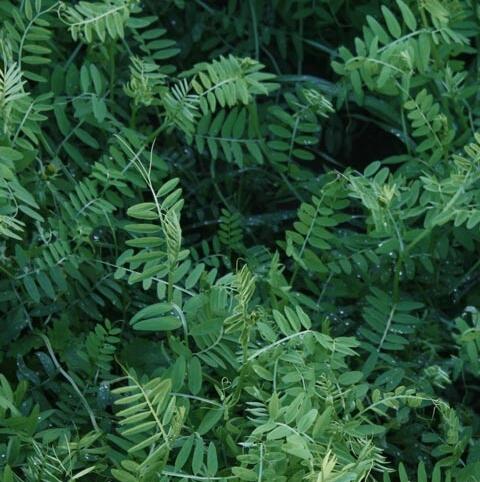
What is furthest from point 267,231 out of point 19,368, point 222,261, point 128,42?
point 19,368

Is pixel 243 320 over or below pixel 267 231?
over

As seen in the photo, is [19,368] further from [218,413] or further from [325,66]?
[325,66]

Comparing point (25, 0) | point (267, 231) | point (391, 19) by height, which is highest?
point (25, 0)

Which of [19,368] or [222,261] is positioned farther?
[222,261]

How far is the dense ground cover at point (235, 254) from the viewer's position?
5.11ft

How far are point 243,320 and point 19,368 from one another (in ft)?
1.55

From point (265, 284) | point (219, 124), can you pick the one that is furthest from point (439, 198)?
point (219, 124)

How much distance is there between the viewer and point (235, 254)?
6.93ft

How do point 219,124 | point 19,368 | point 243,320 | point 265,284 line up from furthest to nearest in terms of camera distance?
point 219,124, point 265,284, point 19,368, point 243,320

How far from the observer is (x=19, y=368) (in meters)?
1.81

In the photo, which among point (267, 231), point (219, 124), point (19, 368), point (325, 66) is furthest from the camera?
point (325, 66)

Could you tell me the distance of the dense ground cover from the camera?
1557mm

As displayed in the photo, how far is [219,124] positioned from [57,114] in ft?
0.97

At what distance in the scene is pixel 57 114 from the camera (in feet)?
6.55
